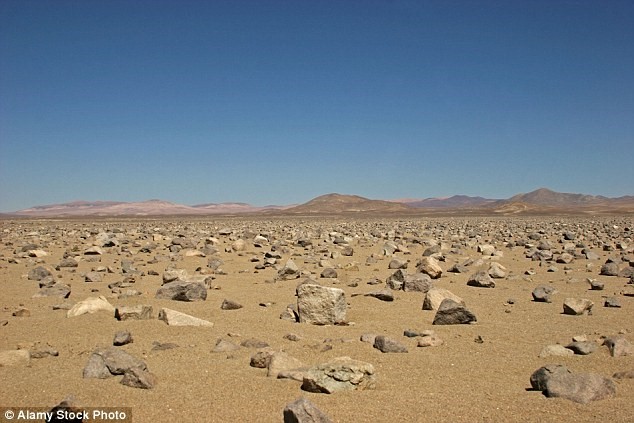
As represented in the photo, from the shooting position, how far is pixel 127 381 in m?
3.95

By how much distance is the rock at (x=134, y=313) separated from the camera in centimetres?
614

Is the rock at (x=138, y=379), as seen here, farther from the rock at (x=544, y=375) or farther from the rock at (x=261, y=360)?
the rock at (x=544, y=375)

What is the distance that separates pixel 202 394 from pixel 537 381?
2.50 meters

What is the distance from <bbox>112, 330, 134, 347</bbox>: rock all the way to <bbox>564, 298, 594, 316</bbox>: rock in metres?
5.32

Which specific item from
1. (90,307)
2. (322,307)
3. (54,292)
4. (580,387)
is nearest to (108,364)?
(90,307)

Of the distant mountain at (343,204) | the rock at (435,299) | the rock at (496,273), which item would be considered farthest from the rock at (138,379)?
the distant mountain at (343,204)

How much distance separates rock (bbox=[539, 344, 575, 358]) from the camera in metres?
4.98

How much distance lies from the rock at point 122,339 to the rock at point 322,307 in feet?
6.51

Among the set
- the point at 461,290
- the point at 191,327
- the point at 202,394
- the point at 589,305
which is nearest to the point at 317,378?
the point at 202,394

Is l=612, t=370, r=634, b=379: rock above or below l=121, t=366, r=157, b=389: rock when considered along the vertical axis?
below

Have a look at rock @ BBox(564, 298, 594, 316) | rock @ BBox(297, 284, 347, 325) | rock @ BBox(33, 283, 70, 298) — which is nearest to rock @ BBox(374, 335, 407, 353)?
rock @ BBox(297, 284, 347, 325)

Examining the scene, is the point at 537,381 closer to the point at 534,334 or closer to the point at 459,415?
the point at 459,415

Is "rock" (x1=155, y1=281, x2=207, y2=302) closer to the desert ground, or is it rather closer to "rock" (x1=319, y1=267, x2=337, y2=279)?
the desert ground

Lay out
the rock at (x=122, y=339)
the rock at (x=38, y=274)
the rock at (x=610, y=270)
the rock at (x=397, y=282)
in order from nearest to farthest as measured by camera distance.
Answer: the rock at (x=122, y=339)
the rock at (x=397, y=282)
the rock at (x=38, y=274)
the rock at (x=610, y=270)
